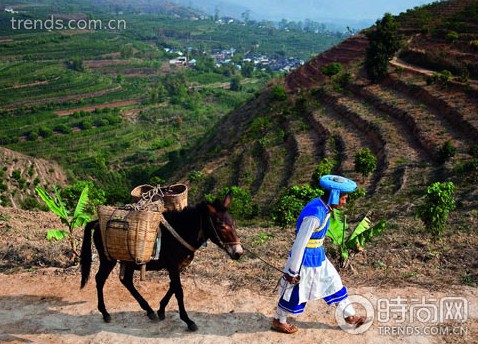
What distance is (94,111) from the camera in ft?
285

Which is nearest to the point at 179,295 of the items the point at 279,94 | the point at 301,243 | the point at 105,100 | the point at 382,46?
the point at 301,243

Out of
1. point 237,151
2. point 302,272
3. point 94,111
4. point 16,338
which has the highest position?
point 302,272

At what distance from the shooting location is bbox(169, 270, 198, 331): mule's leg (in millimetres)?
6602

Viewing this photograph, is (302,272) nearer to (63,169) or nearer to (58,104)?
(63,169)

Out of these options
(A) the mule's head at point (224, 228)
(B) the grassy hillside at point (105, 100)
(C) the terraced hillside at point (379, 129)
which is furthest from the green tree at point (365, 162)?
(B) the grassy hillside at point (105, 100)

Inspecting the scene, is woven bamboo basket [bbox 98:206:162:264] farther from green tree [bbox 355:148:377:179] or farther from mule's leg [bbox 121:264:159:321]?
green tree [bbox 355:148:377:179]

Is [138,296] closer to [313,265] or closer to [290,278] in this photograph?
[290,278]

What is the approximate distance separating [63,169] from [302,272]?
52.9m

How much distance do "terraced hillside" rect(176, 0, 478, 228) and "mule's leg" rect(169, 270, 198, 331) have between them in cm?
831

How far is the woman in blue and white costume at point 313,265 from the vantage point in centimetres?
602

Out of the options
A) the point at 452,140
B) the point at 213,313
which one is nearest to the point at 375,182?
the point at 452,140

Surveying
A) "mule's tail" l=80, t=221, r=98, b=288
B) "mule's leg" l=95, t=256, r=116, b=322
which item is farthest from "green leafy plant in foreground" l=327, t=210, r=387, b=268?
"mule's tail" l=80, t=221, r=98, b=288

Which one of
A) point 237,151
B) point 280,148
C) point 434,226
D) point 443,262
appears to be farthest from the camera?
point 237,151

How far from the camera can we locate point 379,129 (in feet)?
87.3
